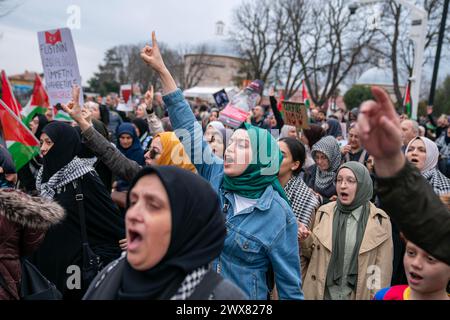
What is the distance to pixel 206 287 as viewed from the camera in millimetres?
1769

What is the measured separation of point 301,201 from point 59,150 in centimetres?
222

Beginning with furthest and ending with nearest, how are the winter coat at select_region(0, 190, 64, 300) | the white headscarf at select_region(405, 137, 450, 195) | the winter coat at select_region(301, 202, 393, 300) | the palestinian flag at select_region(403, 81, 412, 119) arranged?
the palestinian flag at select_region(403, 81, 412, 119), the white headscarf at select_region(405, 137, 450, 195), the winter coat at select_region(301, 202, 393, 300), the winter coat at select_region(0, 190, 64, 300)

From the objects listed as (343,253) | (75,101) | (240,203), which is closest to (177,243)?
(240,203)

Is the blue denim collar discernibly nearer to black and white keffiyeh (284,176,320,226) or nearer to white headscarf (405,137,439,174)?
black and white keffiyeh (284,176,320,226)

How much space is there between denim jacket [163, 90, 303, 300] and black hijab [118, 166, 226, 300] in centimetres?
90

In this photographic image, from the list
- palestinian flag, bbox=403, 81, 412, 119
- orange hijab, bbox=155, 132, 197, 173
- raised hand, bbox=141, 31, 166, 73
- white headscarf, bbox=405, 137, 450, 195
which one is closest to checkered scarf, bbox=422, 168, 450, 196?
white headscarf, bbox=405, 137, 450, 195

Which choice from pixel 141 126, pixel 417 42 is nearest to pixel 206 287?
pixel 141 126

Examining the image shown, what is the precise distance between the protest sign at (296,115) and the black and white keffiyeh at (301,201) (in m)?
2.92

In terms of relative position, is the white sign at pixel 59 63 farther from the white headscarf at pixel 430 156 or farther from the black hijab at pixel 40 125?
the white headscarf at pixel 430 156

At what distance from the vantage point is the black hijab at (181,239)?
5.69ft

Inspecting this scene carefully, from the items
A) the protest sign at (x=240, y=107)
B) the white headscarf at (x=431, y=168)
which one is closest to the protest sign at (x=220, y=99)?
A: the protest sign at (x=240, y=107)

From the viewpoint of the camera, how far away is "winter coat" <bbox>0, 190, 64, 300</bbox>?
2.54 meters
